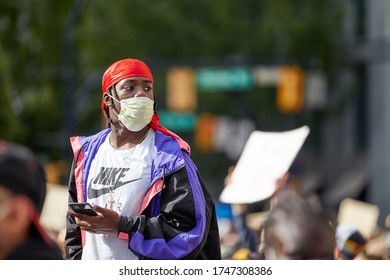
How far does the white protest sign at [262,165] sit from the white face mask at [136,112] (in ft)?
3.25

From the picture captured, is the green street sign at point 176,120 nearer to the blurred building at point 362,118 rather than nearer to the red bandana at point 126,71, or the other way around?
the blurred building at point 362,118

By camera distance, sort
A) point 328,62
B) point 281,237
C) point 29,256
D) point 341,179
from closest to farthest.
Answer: point 29,256 < point 281,237 < point 328,62 < point 341,179

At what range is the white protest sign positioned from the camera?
17.5 ft

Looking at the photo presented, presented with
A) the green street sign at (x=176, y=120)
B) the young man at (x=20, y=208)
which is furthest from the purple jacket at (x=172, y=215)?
the green street sign at (x=176, y=120)

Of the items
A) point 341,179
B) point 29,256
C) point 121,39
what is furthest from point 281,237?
point 341,179

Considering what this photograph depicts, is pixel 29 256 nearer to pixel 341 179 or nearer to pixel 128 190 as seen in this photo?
pixel 128 190

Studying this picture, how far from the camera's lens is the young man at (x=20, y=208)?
312 centimetres

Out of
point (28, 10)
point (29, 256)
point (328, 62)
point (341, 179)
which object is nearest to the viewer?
point (29, 256)

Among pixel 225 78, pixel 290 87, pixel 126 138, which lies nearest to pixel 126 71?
pixel 126 138

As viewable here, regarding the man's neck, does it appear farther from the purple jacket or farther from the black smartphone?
the black smartphone

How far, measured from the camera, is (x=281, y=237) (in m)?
4.07

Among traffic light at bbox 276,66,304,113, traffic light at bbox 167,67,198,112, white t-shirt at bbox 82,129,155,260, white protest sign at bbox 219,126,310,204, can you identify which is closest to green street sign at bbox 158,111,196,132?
traffic light at bbox 167,67,198,112

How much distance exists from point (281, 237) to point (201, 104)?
31.9 metres

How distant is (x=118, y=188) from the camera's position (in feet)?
14.1
